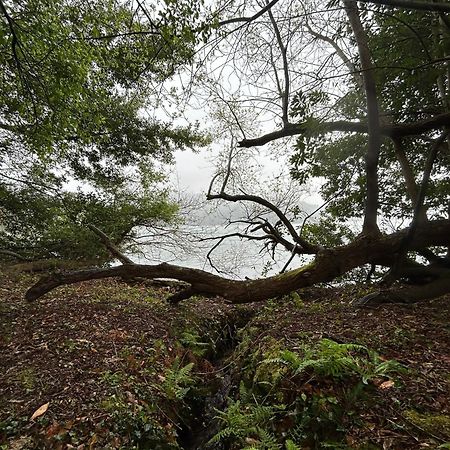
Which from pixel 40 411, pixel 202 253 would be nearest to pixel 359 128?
pixel 40 411

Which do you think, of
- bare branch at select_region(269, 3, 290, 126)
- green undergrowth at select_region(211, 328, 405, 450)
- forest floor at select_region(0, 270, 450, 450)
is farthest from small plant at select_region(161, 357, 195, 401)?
bare branch at select_region(269, 3, 290, 126)

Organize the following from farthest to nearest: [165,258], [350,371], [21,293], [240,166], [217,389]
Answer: [165,258] → [240,166] → [21,293] → [217,389] → [350,371]

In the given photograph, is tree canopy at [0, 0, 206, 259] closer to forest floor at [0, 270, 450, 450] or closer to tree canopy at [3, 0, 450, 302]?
tree canopy at [3, 0, 450, 302]

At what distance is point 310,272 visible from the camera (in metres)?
4.52

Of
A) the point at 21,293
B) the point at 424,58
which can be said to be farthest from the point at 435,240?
the point at 21,293

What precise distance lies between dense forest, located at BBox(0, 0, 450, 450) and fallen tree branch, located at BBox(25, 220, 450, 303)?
0.03 m

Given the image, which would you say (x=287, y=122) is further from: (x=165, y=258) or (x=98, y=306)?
(x=165, y=258)

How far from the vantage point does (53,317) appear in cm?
415

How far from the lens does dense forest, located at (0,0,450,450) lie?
7.69 ft

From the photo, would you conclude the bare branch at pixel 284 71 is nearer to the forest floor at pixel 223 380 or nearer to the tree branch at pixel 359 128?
the tree branch at pixel 359 128

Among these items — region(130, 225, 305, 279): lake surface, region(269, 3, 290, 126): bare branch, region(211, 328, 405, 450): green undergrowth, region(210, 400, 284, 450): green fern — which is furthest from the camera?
region(130, 225, 305, 279): lake surface

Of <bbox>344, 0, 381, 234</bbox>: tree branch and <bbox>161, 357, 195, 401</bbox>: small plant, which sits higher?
<bbox>344, 0, 381, 234</bbox>: tree branch

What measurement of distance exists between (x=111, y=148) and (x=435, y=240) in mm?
7531

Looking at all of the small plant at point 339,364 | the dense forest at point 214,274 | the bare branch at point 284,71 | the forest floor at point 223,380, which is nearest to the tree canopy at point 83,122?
the dense forest at point 214,274
